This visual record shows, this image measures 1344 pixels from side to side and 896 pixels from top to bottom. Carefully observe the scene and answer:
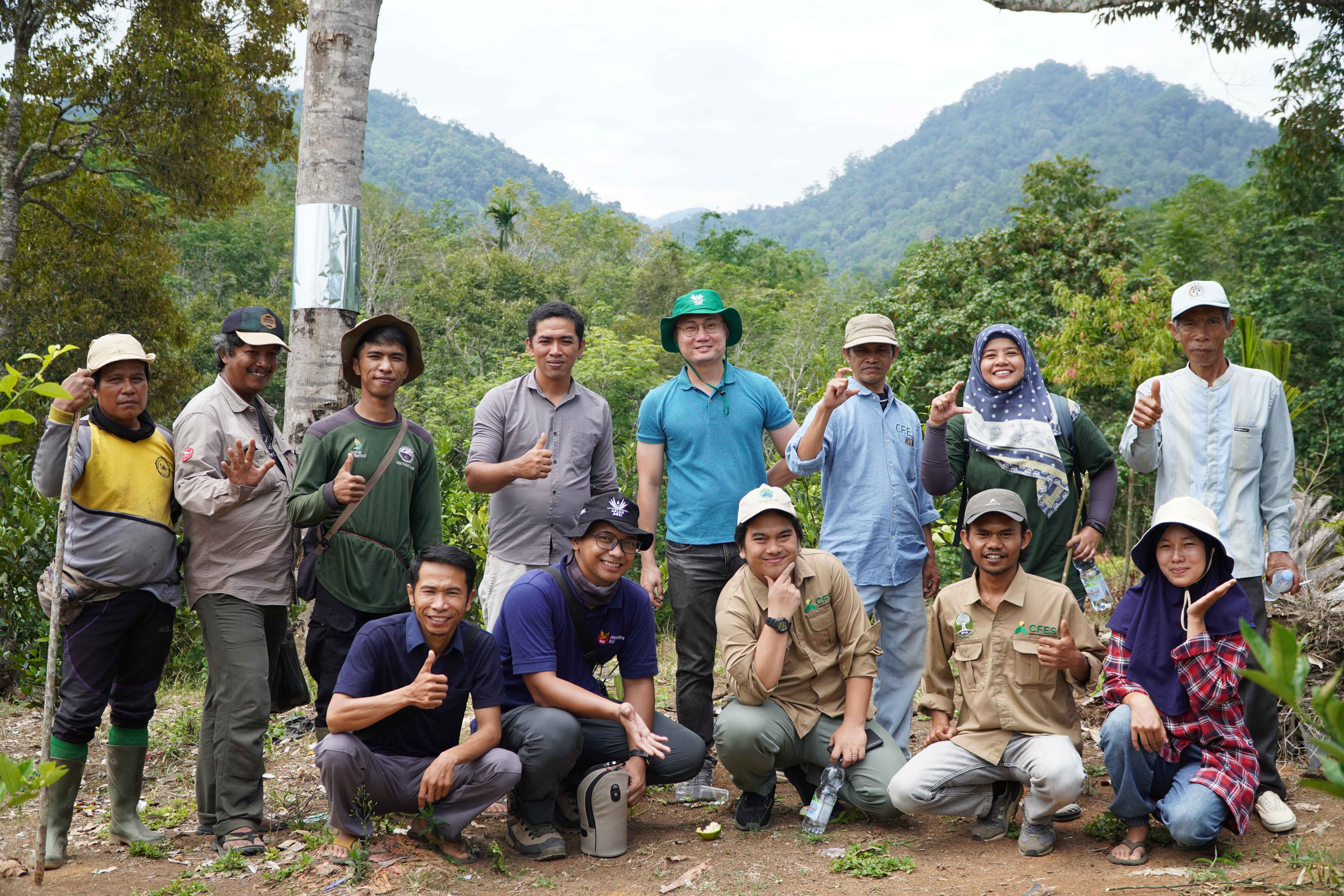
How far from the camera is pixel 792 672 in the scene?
379 cm

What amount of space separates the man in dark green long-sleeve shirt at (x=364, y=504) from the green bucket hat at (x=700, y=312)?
1.07 metres

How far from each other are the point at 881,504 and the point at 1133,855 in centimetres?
150

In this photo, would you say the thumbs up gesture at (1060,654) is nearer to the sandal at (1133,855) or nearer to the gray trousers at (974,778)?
the gray trousers at (974,778)

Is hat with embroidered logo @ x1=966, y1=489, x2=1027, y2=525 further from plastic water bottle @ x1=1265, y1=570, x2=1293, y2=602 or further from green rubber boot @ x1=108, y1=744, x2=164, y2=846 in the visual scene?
green rubber boot @ x1=108, y1=744, x2=164, y2=846

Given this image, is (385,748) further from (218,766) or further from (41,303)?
(41,303)

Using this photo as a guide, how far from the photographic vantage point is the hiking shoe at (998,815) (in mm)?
3531

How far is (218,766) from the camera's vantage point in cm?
353

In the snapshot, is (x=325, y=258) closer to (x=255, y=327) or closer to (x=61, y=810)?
(x=255, y=327)

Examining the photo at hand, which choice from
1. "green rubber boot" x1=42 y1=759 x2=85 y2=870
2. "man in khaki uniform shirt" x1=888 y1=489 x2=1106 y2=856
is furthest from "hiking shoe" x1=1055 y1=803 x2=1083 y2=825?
"green rubber boot" x1=42 y1=759 x2=85 y2=870

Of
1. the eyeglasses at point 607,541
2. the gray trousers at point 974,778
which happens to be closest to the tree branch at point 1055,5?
the eyeglasses at point 607,541

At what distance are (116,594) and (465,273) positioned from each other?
2439cm

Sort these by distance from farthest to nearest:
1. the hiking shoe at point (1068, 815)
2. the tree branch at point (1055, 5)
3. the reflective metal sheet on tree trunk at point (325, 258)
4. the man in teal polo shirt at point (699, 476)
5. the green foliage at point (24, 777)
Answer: the tree branch at point (1055, 5) < the reflective metal sheet on tree trunk at point (325, 258) < the man in teal polo shirt at point (699, 476) < the hiking shoe at point (1068, 815) < the green foliage at point (24, 777)

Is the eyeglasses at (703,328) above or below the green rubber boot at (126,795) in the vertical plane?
above

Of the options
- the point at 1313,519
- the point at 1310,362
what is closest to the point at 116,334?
the point at 1313,519
